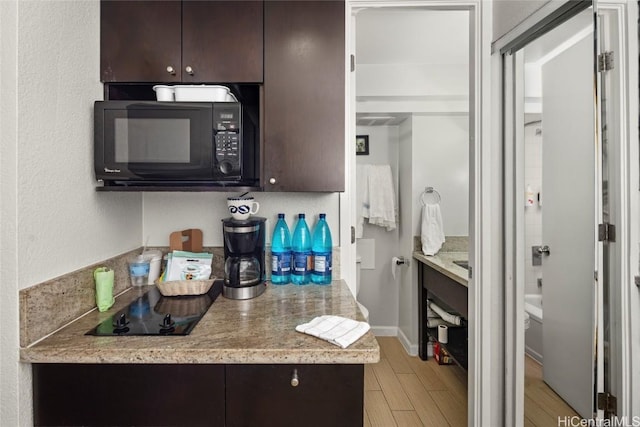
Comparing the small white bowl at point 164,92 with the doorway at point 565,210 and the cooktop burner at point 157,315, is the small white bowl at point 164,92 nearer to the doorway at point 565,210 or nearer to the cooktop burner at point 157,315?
the cooktop burner at point 157,315

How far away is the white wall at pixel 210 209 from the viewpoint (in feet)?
5.74

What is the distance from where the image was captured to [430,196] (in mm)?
3316

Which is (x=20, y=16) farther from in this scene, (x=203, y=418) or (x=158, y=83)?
(x=203, y=418)

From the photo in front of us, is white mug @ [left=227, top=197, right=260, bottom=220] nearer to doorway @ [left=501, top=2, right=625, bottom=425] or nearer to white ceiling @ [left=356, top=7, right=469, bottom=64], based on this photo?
doorway @ [left=501, top=2, right=625, bottom=425]

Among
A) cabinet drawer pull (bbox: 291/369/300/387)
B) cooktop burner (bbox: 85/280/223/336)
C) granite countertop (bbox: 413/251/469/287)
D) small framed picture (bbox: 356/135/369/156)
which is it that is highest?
small framed picture (bbox: 356/135/369/156)

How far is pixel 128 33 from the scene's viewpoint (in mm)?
1399

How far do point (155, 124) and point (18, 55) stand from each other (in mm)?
418

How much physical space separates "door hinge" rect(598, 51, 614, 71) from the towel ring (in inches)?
82.3

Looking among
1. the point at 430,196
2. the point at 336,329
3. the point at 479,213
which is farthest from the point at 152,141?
the point at 430,196

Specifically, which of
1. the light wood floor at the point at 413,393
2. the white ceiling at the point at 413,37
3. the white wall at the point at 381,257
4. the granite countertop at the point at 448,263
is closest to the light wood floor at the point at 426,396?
the light wood floor at the point at 413,393

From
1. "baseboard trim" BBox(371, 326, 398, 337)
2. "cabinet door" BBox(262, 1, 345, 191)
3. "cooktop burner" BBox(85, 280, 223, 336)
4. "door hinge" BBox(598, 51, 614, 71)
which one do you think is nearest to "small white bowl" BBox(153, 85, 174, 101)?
"cabinet door" BBox(262, 1, 345, 191)

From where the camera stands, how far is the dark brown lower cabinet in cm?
100

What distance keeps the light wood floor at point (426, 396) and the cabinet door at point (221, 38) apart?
71.8 inches

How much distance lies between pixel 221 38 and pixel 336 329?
47.8 inches
